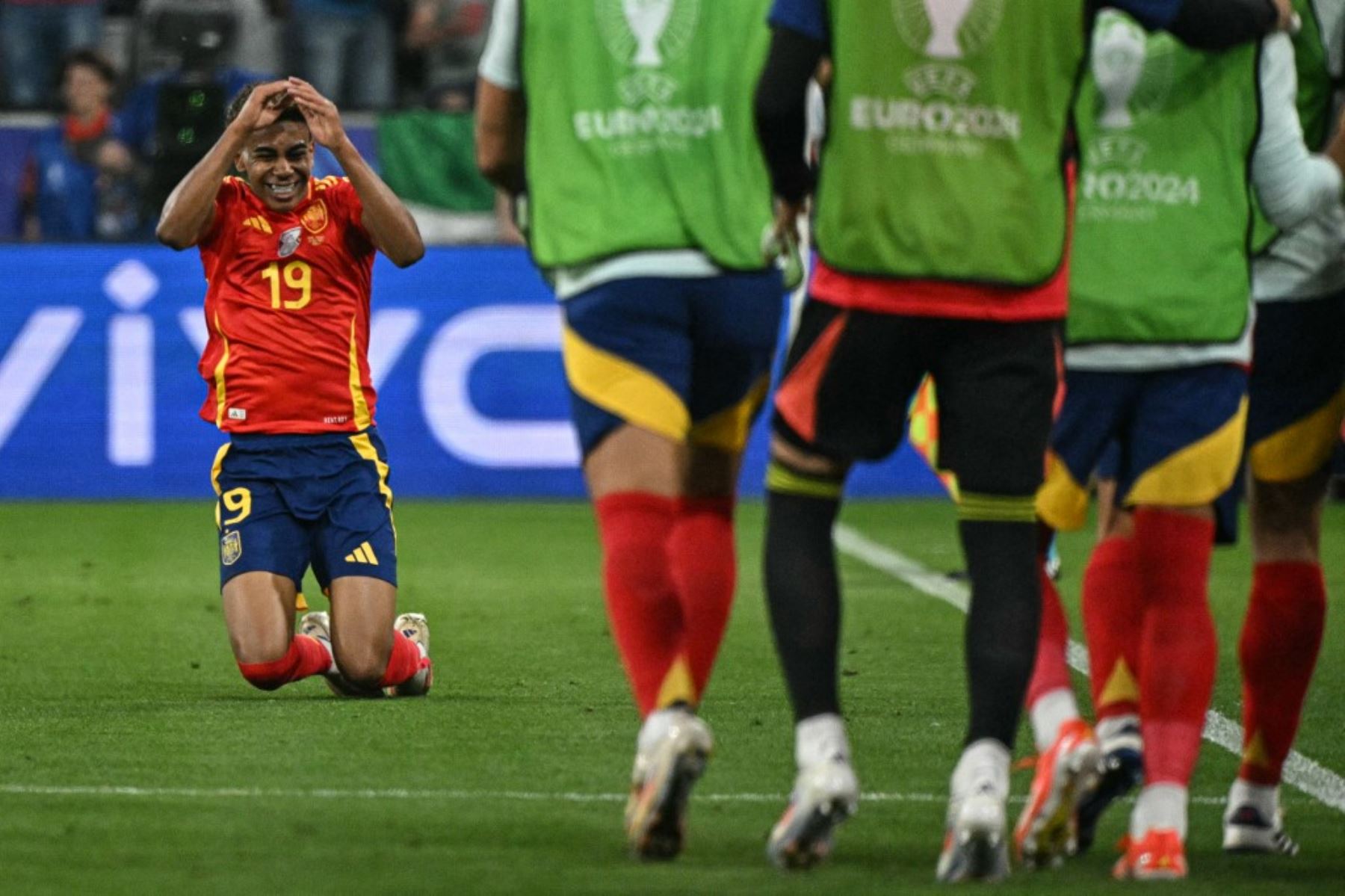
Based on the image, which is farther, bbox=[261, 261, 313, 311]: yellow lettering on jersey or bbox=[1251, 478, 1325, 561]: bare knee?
bbox=[261, 261, 313, 311]: yellow lettering on jersey

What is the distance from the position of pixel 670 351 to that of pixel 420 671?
2489 mm

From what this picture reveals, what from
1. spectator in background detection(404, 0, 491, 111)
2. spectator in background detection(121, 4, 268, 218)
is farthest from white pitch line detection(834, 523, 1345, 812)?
spectator in background detection(404, 0, 491, 111)

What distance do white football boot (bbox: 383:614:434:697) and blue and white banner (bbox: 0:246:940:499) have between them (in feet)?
20.8

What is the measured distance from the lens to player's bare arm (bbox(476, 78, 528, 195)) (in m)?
4.96

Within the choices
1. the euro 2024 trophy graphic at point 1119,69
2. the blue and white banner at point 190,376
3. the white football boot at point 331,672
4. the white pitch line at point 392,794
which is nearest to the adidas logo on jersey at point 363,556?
the white football boot at point 331,672

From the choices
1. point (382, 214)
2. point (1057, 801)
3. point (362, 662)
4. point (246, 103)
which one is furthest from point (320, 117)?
point (1057, 801)

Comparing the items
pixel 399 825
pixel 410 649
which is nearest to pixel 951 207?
pixel 399 825

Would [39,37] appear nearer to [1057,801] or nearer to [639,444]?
[639,444]

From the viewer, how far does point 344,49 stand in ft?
53.7

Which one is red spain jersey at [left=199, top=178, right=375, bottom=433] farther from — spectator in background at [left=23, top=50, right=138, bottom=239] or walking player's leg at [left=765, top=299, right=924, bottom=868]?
spectator in background at [left=23, top=50, right=138, bottom=239]

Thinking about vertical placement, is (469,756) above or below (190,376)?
above

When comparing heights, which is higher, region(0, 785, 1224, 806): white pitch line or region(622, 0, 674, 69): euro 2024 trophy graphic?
region(622, 0, 674, 69): euro 2024 trophy graphic

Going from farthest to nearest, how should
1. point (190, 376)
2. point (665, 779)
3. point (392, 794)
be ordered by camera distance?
point (190, 376) < point (392, 794) < point (665, 779)

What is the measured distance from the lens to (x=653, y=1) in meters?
4.88
